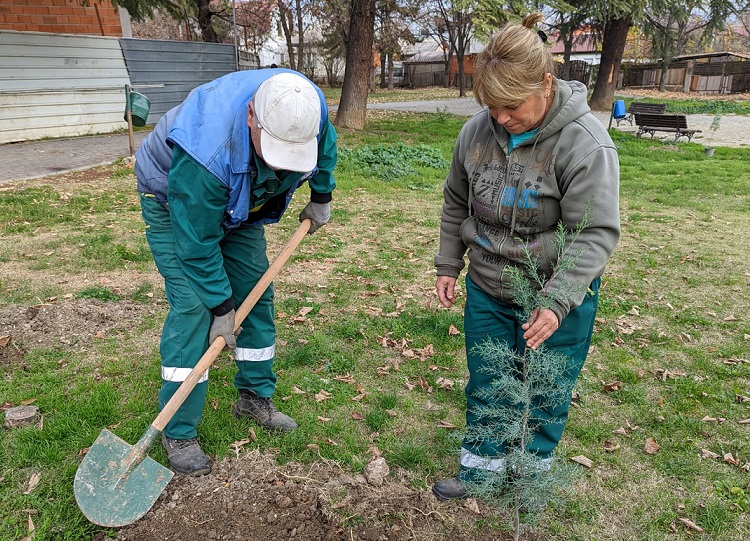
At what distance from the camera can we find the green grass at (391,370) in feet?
9.23

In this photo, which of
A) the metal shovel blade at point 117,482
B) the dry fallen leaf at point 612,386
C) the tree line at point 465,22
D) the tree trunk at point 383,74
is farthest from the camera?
the tree trunk at point 383,74

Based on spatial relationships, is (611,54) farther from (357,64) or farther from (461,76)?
(461,76)

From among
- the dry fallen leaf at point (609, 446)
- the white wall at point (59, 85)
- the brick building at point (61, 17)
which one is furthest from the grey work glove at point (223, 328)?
the brick building at point (61, 17)

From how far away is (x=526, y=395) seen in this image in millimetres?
2135

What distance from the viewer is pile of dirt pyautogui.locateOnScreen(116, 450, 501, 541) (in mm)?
2510

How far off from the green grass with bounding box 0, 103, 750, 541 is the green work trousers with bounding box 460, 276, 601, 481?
0.46ft

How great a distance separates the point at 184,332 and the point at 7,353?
6.58 ft

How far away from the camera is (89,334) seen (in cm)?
416

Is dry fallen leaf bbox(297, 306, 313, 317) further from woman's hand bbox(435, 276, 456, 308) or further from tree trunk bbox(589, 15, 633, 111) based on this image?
tree trunk bbox(589, 15, 633, 111)

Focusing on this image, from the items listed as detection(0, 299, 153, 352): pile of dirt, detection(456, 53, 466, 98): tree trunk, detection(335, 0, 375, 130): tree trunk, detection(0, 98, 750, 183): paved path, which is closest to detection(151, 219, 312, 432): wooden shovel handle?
detection(0, 299, 153, 352): pile of dirt

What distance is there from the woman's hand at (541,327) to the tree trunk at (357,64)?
1238 cm

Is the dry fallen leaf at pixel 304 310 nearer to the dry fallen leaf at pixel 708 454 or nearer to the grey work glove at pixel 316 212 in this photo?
the grey work glove at pixel 316 212

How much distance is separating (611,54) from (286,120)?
71.3ft

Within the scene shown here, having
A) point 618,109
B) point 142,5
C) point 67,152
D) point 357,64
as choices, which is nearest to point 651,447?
point 618,109
